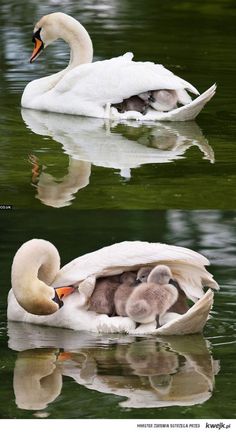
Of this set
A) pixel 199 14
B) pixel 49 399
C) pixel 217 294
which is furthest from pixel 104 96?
pixel 199 14

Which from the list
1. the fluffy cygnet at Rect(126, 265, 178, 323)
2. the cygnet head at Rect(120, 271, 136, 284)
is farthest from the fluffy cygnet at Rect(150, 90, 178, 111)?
the fluffy cygnet at Rect(126, 265, 178, 323)

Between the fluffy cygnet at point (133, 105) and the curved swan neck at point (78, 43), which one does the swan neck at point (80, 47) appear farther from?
the fluffy cygnet at point (133, 105)

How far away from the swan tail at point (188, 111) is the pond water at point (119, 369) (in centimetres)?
69

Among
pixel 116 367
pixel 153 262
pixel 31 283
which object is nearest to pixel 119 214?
pixel 31 283

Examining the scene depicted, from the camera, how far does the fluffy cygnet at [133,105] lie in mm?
7785

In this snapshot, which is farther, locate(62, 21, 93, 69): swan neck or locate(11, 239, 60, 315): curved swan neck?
locate(62, 21, 93, 69): swan neck

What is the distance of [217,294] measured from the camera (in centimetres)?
672

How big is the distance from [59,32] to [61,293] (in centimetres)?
253

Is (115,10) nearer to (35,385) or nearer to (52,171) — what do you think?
(52,171)

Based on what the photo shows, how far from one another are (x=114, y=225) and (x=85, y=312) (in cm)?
139

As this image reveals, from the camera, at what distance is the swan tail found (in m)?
7.49

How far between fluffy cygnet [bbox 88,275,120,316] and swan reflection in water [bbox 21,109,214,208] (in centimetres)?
56

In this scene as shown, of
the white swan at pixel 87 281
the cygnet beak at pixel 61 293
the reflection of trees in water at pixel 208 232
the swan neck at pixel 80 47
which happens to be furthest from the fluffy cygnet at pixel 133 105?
the cygnet beak at pixel 61 293

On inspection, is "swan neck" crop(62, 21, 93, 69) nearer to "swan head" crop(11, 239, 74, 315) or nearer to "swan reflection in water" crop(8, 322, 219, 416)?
"swan head" crop(11, 239, 74, 315)
